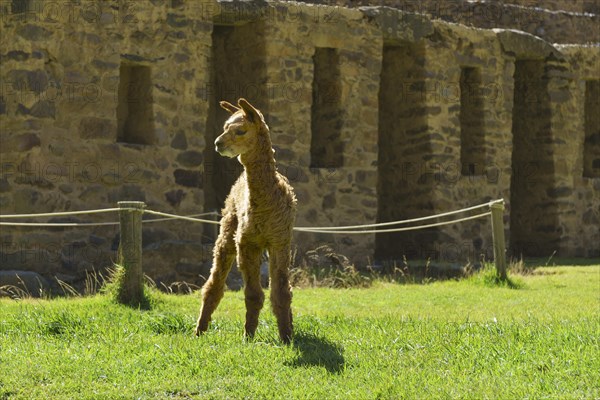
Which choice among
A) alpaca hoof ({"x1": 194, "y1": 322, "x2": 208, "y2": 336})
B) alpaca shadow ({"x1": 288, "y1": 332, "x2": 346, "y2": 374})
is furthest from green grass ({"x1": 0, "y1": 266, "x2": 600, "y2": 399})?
alpaca hoof ({"x1": 194, "y1": 322, "x2": 208, "y2": 336})

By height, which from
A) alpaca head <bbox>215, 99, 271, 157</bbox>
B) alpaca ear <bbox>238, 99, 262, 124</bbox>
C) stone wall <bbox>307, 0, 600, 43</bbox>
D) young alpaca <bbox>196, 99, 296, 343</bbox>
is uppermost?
stone wall <bbox>307, 0, 600, 43</bbox>

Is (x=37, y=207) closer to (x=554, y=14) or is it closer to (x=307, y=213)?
(x=307, y=213)

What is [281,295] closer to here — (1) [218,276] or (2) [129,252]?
(1) [218,276]

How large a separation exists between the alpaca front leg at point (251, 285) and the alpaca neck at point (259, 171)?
42cm

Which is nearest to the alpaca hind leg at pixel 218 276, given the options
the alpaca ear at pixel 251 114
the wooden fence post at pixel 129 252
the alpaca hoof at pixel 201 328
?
the alpaca hoof at pixel 201 328

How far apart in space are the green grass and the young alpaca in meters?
0.29

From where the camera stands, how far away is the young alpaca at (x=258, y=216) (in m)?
6.97

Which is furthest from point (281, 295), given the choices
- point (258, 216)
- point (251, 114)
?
point (251, 114)

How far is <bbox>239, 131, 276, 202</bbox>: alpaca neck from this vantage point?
7.08 meters

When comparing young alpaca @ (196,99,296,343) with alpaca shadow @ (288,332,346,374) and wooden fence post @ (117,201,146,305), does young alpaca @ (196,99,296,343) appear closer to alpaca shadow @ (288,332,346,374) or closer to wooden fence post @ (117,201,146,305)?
alpaca shadow @ (288,332,346,374)

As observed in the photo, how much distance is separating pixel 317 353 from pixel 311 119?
8.34m

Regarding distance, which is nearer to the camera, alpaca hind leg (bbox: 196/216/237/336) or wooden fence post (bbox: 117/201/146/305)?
alpaca hind leg (bbox: 196/216/237/336)

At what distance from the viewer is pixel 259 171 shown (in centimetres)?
712

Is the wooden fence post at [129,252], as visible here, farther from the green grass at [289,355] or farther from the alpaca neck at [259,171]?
the alpaca neck at [259,171]
